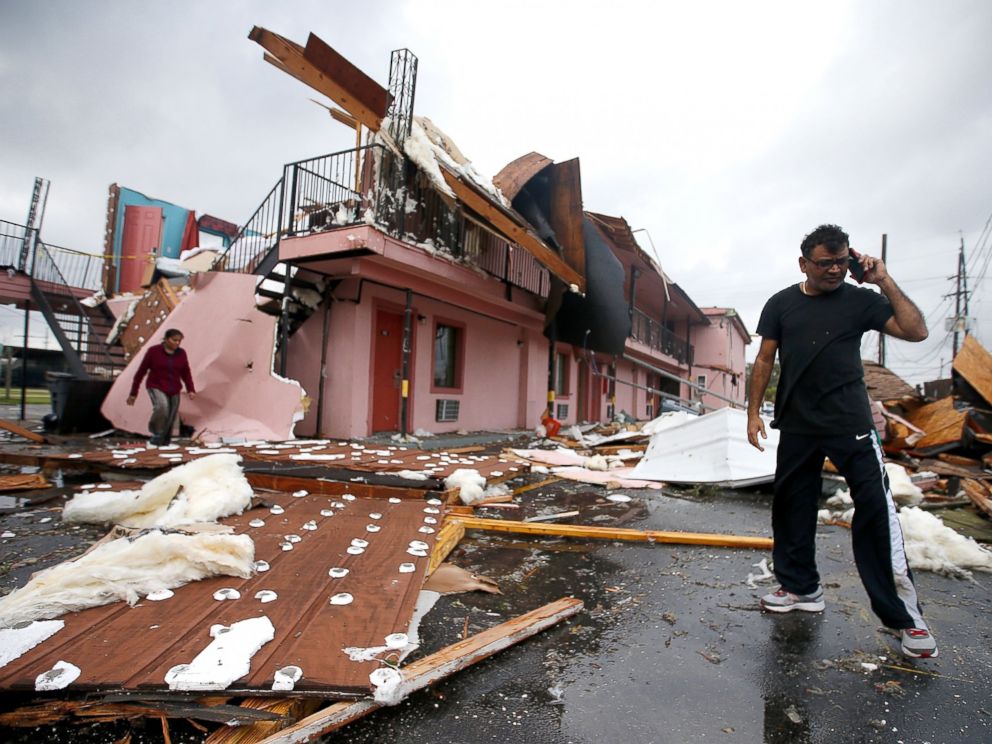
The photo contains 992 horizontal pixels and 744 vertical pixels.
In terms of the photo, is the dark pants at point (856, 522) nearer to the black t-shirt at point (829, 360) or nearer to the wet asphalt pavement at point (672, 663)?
the black t-shirt at point (829, 360)

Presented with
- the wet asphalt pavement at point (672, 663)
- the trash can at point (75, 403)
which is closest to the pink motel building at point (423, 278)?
the trash can at point (75, 403)

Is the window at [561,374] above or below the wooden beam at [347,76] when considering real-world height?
below

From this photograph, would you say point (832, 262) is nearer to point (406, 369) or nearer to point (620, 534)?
point (620, 534)

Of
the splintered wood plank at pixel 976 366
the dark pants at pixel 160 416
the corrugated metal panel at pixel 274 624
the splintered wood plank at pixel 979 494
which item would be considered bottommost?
the corrugated metal panel at pixel 274 624

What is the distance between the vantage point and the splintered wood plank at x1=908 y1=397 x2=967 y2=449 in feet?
23.7

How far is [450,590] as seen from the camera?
258cm

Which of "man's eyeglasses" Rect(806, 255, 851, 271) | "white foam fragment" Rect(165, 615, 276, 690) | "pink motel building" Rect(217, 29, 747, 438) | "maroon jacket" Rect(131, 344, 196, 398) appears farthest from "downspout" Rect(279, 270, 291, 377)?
"man's eyeglasses" Rect(806, 255, 851, 271)

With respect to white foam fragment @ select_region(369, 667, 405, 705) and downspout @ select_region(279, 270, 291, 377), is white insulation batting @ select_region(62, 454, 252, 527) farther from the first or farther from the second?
downspout @ select_region(279, 270, 291, 377)

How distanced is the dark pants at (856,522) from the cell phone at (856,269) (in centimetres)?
69

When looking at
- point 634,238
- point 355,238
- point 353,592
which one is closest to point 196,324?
point 355,238

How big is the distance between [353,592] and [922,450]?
8565 mm

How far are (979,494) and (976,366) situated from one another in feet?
12.7

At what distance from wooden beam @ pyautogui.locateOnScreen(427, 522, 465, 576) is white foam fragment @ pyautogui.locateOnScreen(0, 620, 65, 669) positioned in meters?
1.49

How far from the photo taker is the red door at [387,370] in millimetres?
9523
